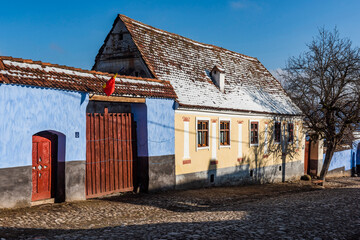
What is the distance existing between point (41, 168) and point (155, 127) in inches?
175

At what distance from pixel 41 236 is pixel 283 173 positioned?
17.7 meters

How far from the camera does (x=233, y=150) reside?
17812 millimetres

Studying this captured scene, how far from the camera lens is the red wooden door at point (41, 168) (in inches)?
398

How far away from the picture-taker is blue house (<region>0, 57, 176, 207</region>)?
30.7 feet

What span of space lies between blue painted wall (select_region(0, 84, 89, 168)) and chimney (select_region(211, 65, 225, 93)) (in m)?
8.88

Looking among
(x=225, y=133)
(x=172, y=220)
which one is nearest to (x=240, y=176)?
(x=225, y=133)

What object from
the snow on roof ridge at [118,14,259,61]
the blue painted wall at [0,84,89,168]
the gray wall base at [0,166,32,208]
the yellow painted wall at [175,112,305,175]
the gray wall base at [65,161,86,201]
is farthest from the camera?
the snow on roof ridge at [118,14,259,61]

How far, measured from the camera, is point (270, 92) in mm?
22984

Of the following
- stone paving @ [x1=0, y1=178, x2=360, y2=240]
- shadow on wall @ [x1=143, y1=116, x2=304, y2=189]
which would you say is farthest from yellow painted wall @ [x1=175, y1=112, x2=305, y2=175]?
stone paving @ [x1=0, y1=178, x2=360, y2=240]

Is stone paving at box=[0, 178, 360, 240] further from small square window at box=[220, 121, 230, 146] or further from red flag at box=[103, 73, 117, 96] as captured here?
small square window at box=[220, 121, 230, 146]

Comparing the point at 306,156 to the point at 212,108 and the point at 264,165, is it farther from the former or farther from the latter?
the point at 212,108

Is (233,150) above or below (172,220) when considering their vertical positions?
above

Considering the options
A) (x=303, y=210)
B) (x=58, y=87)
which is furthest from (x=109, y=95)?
(x=303, y=210)

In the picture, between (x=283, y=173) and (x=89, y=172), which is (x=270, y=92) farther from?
(x=89, y=172)
